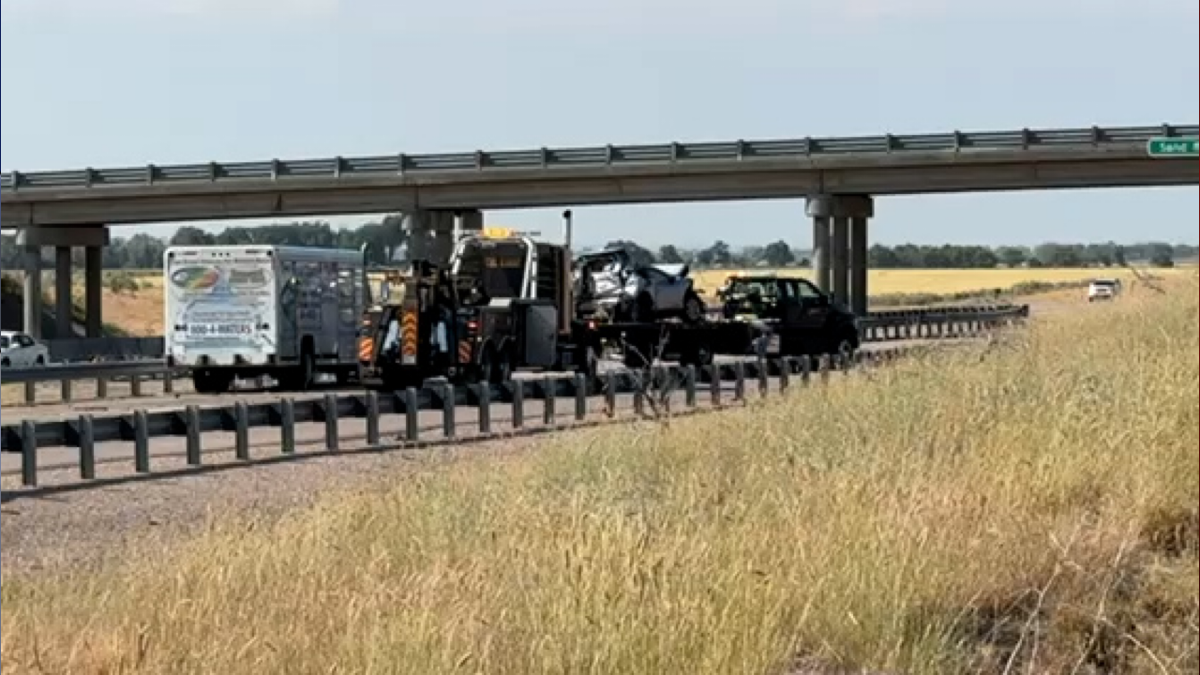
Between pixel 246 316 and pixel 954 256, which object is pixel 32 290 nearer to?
pixel 246 316

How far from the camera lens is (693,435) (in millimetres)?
15281

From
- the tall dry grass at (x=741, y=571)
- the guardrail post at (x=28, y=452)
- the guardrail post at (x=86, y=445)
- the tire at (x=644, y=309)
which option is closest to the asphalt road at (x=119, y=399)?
the tire at (x=644, y=309)

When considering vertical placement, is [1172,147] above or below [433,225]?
below

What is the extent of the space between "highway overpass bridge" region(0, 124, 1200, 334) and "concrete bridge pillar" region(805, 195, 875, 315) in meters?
0.07

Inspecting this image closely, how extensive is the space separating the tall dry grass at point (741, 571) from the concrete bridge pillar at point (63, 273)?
1729 inches

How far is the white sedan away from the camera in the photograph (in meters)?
34.4

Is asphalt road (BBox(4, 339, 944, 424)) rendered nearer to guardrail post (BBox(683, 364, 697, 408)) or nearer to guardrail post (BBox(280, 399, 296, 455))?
guardrail post (BBox(683, 364, 697, 408))

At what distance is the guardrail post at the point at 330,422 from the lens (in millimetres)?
22562

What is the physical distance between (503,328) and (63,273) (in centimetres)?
3692

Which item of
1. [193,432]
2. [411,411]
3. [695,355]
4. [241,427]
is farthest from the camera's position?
[695,355]

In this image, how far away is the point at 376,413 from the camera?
926 inches

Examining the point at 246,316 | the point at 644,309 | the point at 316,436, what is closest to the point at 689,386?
the point at 316,436

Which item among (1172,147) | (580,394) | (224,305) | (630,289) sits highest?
(1172,147)

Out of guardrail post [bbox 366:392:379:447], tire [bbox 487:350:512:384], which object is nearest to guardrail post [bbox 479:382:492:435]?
guardrail post [bbox 366:392:379:447]
